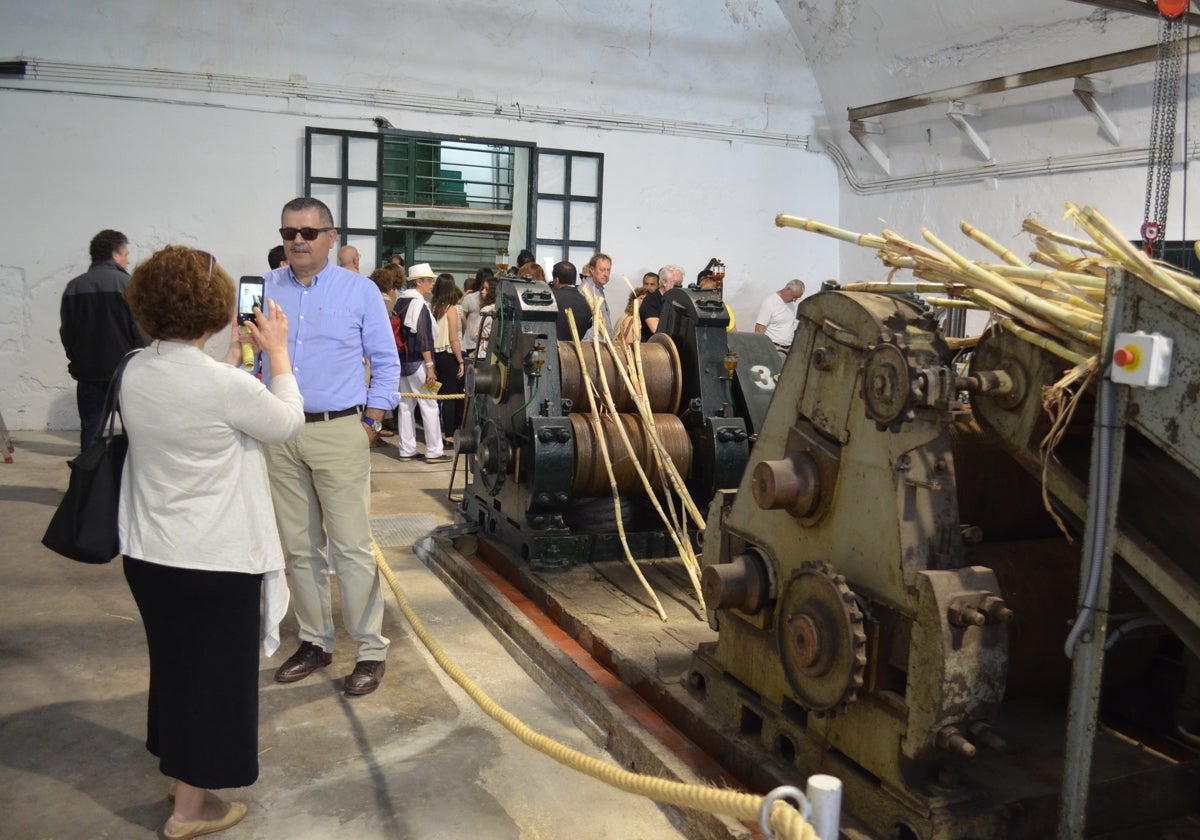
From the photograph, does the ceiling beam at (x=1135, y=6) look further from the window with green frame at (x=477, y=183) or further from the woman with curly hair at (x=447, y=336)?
the woman with curly hair at (x=447, y=336)

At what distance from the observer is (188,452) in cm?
247

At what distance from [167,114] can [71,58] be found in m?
0.93

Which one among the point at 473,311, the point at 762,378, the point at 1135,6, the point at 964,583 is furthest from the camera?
the point at 473,311

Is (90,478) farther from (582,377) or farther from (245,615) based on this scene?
(582,377)

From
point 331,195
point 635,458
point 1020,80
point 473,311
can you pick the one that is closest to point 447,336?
point 473,311

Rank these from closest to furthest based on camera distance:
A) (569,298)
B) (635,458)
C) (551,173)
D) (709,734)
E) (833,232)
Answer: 1. (833,232)
2. (709,734)
3. (635,458)
4. (569,298)
5. (551,173)

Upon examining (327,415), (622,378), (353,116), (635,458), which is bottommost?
(635,458)

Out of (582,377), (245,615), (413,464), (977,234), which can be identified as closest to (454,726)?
(245,615)

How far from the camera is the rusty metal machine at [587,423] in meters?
4.71

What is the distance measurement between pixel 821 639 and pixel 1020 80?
27.8 feet

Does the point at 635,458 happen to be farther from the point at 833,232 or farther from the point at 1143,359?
the point at 1143,359

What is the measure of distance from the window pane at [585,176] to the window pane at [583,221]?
0.14m

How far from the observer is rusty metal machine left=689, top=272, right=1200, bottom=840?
214 centimetres

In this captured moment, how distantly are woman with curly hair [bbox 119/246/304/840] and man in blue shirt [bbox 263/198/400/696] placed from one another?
2.95 feet
